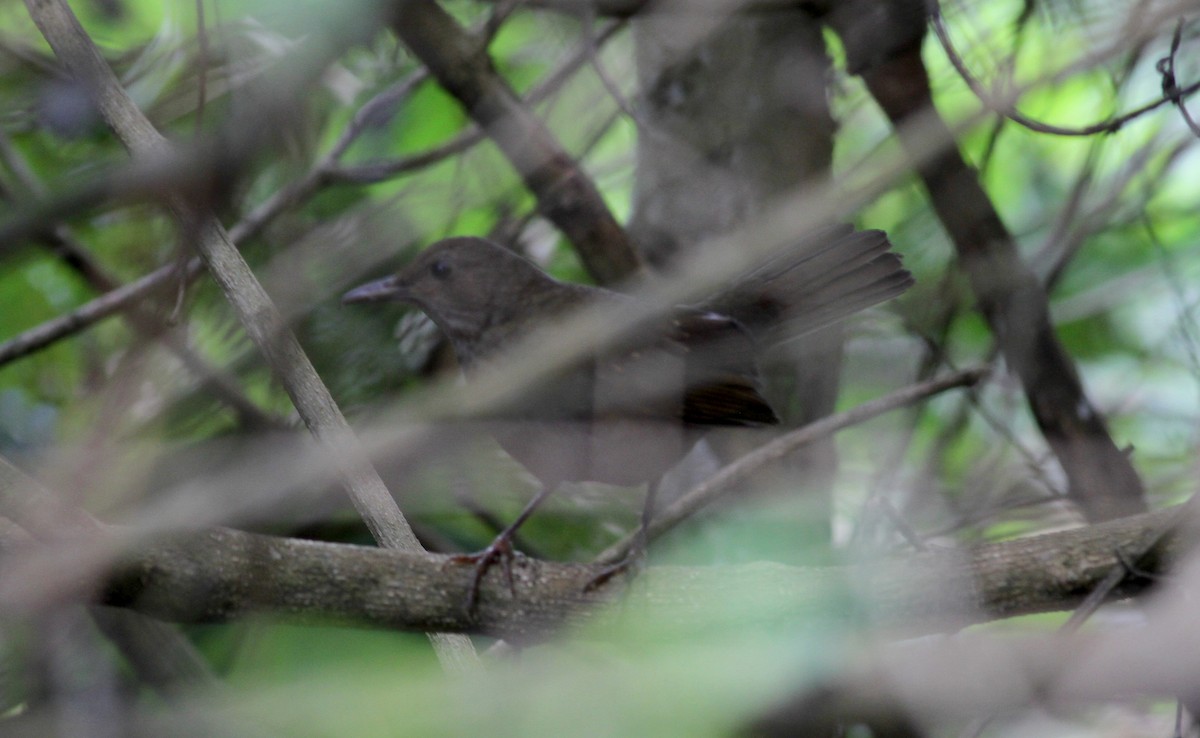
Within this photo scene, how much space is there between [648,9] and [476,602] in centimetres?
195

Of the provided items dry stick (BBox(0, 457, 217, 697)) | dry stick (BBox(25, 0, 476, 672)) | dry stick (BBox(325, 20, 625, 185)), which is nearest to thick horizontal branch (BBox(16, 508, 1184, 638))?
dry stick (BBox(25, 0, 476, 672))

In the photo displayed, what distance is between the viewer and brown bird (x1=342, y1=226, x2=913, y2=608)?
2.50 metres

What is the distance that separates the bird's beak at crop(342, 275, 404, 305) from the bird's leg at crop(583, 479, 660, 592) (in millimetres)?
930

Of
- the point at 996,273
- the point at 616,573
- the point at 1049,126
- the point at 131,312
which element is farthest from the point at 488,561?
the point at 996,273

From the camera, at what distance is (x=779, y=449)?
268 cm

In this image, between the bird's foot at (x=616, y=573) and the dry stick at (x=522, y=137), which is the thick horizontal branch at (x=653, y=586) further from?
the dry stick at (x=522, y=137)

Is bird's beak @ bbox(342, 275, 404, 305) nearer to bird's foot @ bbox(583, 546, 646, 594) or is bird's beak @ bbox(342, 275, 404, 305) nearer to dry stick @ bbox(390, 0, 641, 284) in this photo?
dry stick @ bbox(390, 0, 641, 284)

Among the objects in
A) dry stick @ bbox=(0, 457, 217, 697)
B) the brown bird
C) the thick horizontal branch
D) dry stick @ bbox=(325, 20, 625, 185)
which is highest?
dry stick @ bbox=(325, 20, 625, 185)

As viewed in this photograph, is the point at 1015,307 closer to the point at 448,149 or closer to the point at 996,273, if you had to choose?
the point at 996,273

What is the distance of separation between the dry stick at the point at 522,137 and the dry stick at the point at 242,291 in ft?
4.39

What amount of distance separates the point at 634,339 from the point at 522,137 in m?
0.83

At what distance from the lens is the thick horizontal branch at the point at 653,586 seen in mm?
1604

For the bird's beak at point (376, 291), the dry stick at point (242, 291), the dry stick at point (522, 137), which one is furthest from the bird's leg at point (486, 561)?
the dry stick at point (522, 137)

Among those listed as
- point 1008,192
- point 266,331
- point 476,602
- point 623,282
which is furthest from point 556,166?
point 1008,192
